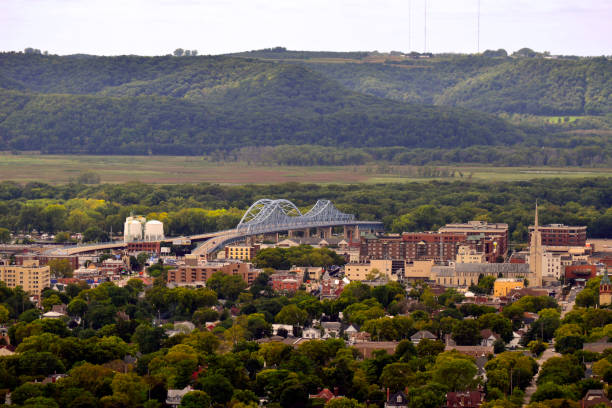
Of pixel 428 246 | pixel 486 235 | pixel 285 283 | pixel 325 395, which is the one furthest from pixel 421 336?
pixel 486 235

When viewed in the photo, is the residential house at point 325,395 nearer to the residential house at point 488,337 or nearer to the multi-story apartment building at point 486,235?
the residential house at point 488,337

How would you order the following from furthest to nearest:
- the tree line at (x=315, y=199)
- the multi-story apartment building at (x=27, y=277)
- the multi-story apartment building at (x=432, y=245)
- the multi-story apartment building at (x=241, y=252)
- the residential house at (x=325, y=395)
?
the tree line at (x=315, y=199) < the multi-story apartment building at (x=432, y=245) < the multi-story apartment building at (x=241, y=252) < the multi-story apartment building at (x=27, y=277) < the residential house at (x=325, y=395)

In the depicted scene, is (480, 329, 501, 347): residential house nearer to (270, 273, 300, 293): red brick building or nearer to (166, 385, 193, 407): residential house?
(166, 385, 193, 407): residential house

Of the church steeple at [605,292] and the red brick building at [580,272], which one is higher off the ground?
the church steeple at [605,292]

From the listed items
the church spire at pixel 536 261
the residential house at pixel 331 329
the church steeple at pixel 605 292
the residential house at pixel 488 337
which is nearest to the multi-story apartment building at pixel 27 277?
the residential house at pixel 331 329

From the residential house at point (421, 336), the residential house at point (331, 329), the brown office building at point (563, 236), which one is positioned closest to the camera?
the residential house at point (421, 336)

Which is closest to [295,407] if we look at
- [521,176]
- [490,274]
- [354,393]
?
[354,393]

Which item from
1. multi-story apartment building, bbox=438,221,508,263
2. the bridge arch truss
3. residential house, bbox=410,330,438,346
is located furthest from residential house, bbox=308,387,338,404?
the bridge arch truss
